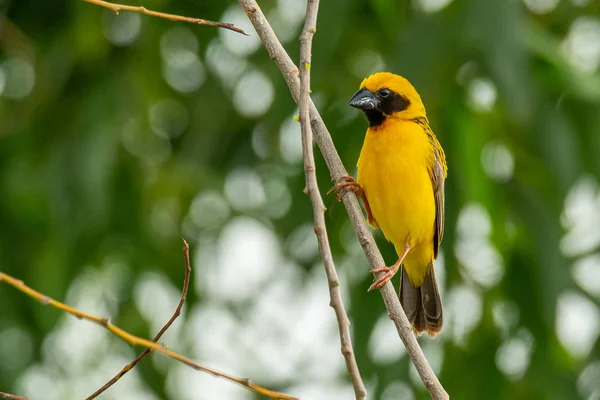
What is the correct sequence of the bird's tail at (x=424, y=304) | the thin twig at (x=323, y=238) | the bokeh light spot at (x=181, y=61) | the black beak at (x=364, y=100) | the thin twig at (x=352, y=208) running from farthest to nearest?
the bokeh light spot at (x=181, y=61)
the bird's tail at (x=424, y=304)
the black beak at (x=364, y=100)
the thin twig at (x=352, y=208)
the thin twig at (x=323, y=238)

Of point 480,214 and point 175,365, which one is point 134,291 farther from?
point 480,214

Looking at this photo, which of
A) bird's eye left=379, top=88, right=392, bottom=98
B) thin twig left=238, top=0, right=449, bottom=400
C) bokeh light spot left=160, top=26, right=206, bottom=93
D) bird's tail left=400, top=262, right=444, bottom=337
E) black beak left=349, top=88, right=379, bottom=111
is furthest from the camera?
bokeh light spot left=160, top=26, right=206, bottom=93

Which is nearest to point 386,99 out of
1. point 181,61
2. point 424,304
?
point 424,304

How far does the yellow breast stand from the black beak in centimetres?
15

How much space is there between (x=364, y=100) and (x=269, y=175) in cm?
112

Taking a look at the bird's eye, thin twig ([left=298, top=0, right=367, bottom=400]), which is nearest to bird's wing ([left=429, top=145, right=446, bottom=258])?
the bird's eye

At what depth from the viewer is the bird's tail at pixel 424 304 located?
469cm

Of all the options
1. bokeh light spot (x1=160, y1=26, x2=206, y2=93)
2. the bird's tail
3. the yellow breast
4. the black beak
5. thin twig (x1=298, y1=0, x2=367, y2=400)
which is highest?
bokeh light spot (x1=160, y1=26, x2=206, y2=93)

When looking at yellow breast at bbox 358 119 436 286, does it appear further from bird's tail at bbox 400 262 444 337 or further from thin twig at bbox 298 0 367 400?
thin twig at bbox 298 0 367 400

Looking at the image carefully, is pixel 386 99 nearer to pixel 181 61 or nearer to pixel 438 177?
pixel 438 177

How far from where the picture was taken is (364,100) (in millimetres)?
4277

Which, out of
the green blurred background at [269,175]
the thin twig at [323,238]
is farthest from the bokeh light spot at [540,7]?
the thin twig at [323,238]

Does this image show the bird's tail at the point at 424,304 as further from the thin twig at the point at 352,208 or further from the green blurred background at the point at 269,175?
the thin twig at the point at 352,208

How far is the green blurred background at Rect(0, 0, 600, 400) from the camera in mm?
4305
